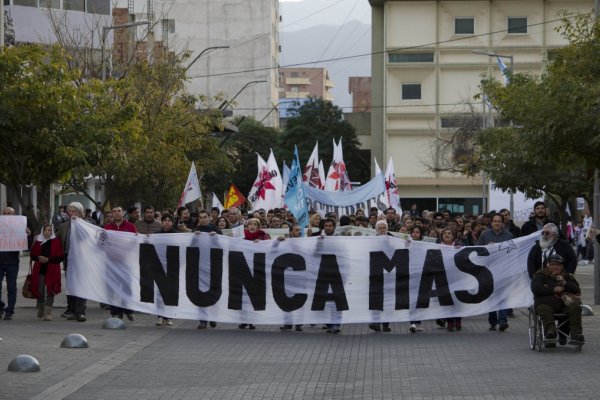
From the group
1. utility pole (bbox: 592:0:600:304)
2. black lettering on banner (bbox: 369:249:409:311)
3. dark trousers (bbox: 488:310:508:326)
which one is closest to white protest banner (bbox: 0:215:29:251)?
black lettering on banner (bbox: 369:249:409:311)

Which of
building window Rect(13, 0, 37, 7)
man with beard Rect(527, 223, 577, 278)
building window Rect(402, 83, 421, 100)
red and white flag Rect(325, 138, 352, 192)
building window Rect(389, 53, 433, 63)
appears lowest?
man with beard Rect(527, 223, 577, 278)

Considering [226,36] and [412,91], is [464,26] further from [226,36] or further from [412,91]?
[226,36]

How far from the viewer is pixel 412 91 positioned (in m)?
82.2

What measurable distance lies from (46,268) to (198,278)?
250cm

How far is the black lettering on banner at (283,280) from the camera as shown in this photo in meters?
18.9

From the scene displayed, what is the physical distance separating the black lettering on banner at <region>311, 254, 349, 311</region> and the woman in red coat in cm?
402

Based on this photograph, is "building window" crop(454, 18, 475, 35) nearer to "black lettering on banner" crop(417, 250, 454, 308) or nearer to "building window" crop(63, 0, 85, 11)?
"building window" crop(63, 0, 85, 11)

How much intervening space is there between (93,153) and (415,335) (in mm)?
7594

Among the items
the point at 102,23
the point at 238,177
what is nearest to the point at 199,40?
the point at 238,177

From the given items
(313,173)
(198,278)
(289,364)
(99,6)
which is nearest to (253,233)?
(198,278)

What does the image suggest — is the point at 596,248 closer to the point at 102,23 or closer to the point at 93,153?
the point at 93,153

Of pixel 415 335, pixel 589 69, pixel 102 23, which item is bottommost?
pixel 415 335

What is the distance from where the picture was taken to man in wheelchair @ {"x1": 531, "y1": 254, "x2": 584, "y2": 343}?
15.4 metres

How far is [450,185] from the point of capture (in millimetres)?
81938
